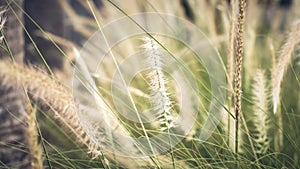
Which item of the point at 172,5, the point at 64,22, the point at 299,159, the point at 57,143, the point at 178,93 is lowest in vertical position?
the point at 57,143

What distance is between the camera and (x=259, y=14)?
2.40 meters

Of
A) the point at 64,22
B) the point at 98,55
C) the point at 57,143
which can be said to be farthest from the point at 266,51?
the point at 57,143

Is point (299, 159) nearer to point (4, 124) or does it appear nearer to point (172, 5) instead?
point (4, 124)

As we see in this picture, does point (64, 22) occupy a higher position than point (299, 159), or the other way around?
point (64, 22)

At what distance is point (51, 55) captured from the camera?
235 centimetres

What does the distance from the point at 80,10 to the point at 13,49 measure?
2152mm

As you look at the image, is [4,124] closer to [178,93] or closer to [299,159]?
[178,93]

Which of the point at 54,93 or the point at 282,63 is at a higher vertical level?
the point at 282,63

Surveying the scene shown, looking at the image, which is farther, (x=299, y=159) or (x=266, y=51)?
(x=266, y=51)

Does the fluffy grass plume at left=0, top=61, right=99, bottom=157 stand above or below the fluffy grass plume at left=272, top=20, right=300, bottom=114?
below

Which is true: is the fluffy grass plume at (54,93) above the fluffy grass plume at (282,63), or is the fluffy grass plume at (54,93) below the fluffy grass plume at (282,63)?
below

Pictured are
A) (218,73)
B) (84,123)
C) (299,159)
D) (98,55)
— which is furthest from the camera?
(98,55)

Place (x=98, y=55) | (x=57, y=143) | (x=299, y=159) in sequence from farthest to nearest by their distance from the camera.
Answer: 1. (x=98, y=55)
2. (x=57, y=143)
3. (x=299, y=159)

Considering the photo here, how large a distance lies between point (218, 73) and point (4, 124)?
0.76 meters
